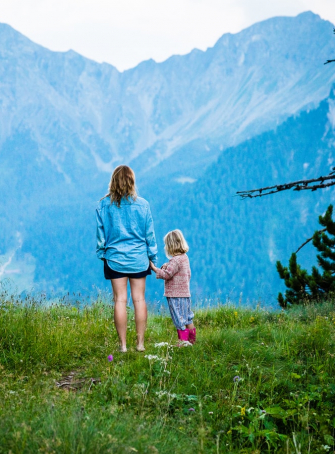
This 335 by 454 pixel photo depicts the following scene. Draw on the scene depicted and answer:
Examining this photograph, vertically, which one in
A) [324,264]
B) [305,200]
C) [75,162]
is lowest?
[324,264]

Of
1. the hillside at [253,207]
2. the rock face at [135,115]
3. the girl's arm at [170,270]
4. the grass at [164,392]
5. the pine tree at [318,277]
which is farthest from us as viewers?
the rock face at [135,115]

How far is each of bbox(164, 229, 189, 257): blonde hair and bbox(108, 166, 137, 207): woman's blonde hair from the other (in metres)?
0.76

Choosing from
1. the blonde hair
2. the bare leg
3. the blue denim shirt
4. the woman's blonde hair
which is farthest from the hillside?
the woman's blonde hair

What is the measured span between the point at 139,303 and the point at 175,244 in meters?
0.82

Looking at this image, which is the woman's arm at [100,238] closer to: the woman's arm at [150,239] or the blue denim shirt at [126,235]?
the blue denim shirt at [126,235]

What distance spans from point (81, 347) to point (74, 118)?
171190 mm

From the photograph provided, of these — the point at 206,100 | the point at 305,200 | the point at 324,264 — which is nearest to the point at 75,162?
the point at 206,100

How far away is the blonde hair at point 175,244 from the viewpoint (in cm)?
592

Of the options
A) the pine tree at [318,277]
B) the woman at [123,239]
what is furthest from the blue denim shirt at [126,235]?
the pine tree at [318,277]

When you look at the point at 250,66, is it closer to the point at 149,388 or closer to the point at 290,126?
the point at 290,126

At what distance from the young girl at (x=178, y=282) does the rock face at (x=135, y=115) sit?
418 feet

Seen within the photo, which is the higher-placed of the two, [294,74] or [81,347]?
[294,74]

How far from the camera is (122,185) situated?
17.6ft

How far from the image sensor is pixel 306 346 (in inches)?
206
